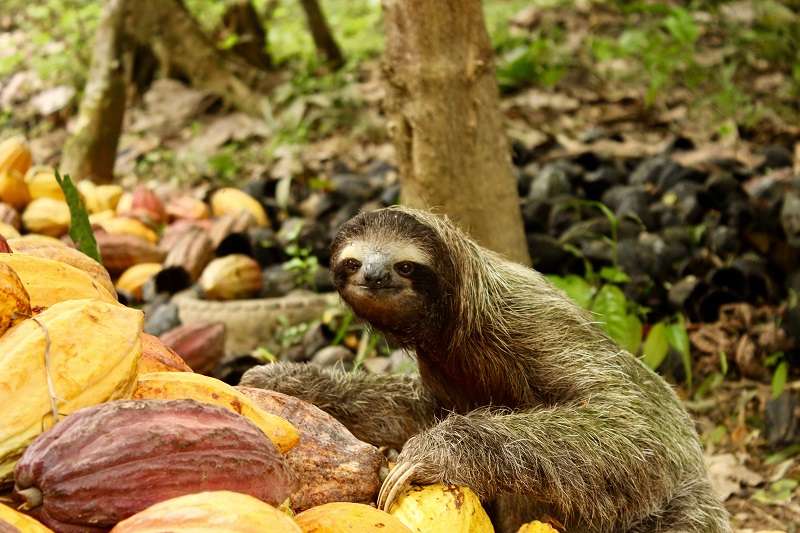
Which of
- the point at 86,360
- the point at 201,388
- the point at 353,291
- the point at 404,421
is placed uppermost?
the point at 86,360

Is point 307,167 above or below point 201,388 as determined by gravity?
below

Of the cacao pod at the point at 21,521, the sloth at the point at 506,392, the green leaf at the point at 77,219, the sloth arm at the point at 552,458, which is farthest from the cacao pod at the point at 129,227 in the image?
the cacao pod at the point at 21,521

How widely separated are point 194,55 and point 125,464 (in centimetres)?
1023

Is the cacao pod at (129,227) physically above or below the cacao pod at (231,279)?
above

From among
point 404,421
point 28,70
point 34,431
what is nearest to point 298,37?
point 28,70

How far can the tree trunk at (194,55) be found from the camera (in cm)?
1123

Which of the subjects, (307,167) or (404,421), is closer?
(404,421)

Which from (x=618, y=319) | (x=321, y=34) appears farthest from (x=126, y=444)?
(x=321, y=34)

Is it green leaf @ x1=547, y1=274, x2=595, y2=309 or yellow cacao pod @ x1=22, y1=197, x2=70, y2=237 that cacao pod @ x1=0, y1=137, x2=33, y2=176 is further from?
green leaf @ x1=547, y1=274, x2=595, y2=309

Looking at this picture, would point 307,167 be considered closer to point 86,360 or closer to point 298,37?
point 298,37

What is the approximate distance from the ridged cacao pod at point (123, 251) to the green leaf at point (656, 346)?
4.29 m

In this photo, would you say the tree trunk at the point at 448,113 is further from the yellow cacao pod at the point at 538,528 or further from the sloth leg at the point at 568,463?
the yellow cacao pod at the point at 538,528

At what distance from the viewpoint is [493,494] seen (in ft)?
11.4

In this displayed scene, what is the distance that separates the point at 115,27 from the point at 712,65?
8.24 m
